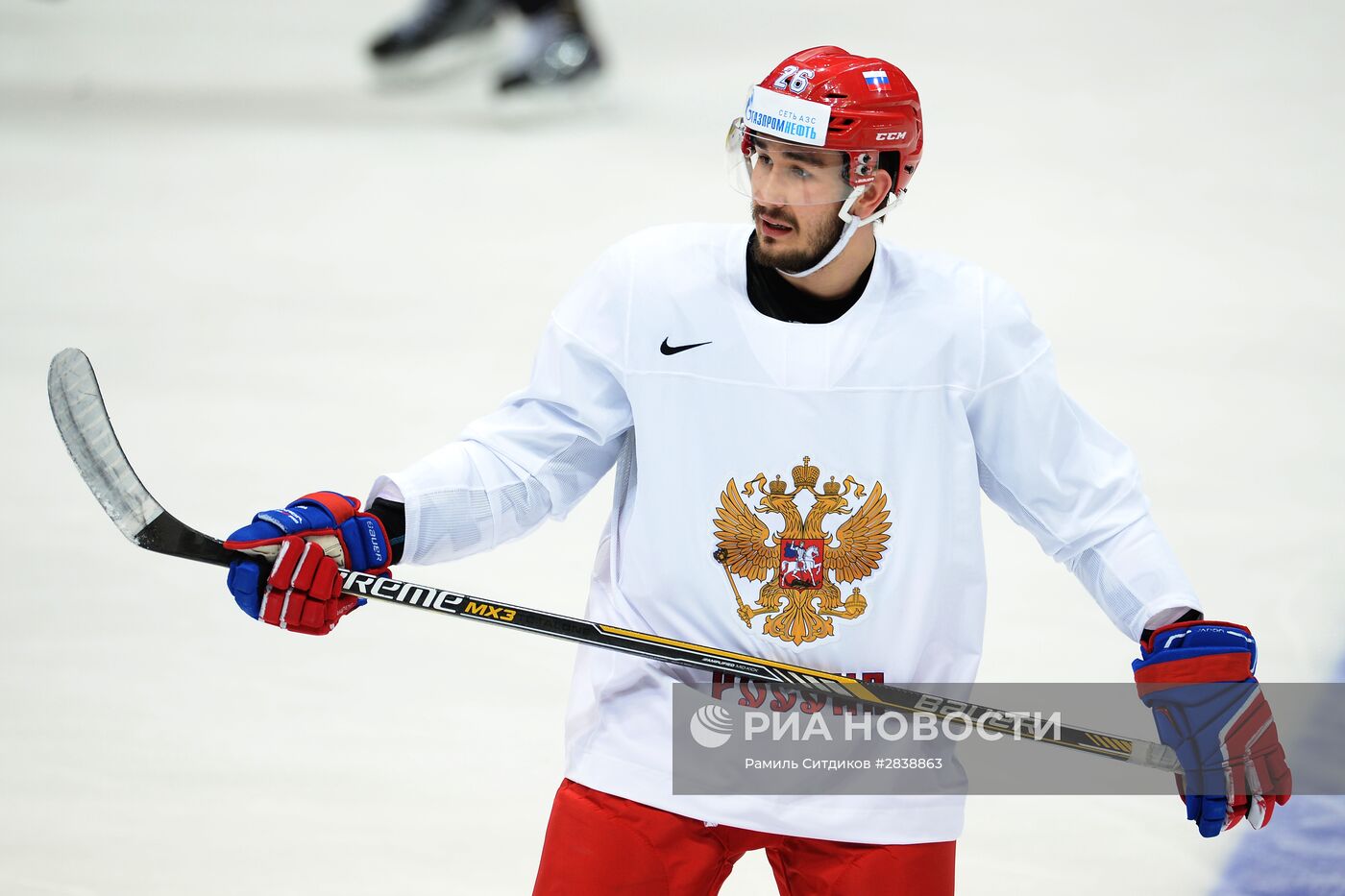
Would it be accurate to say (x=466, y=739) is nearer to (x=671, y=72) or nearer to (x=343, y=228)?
(x=343, y=228)

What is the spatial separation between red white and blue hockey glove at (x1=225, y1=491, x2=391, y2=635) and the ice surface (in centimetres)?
88

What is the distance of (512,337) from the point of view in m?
4.91

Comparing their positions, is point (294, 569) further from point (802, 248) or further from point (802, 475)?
point (802, 248)

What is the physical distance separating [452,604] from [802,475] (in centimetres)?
48

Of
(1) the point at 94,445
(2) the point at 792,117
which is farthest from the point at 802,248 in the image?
(1) the point at 94,445

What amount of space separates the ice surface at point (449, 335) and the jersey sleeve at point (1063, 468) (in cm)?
92

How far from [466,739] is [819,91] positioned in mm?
1565

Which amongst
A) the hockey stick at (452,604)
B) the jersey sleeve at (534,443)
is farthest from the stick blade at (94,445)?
the jersey sleeve at (534,443)

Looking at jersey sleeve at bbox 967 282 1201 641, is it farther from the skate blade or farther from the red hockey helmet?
the skate blade

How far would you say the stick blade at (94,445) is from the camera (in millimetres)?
2115

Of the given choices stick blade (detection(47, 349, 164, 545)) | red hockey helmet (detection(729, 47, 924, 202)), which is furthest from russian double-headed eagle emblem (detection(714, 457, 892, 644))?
stick blade (detection(47, 349, 164, 545))

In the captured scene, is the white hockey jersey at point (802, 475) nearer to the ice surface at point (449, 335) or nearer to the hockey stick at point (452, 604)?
the hockey stick at point (452, 604)

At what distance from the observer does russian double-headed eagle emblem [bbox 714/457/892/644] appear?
2135 mm

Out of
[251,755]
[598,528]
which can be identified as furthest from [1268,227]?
[251,755]
